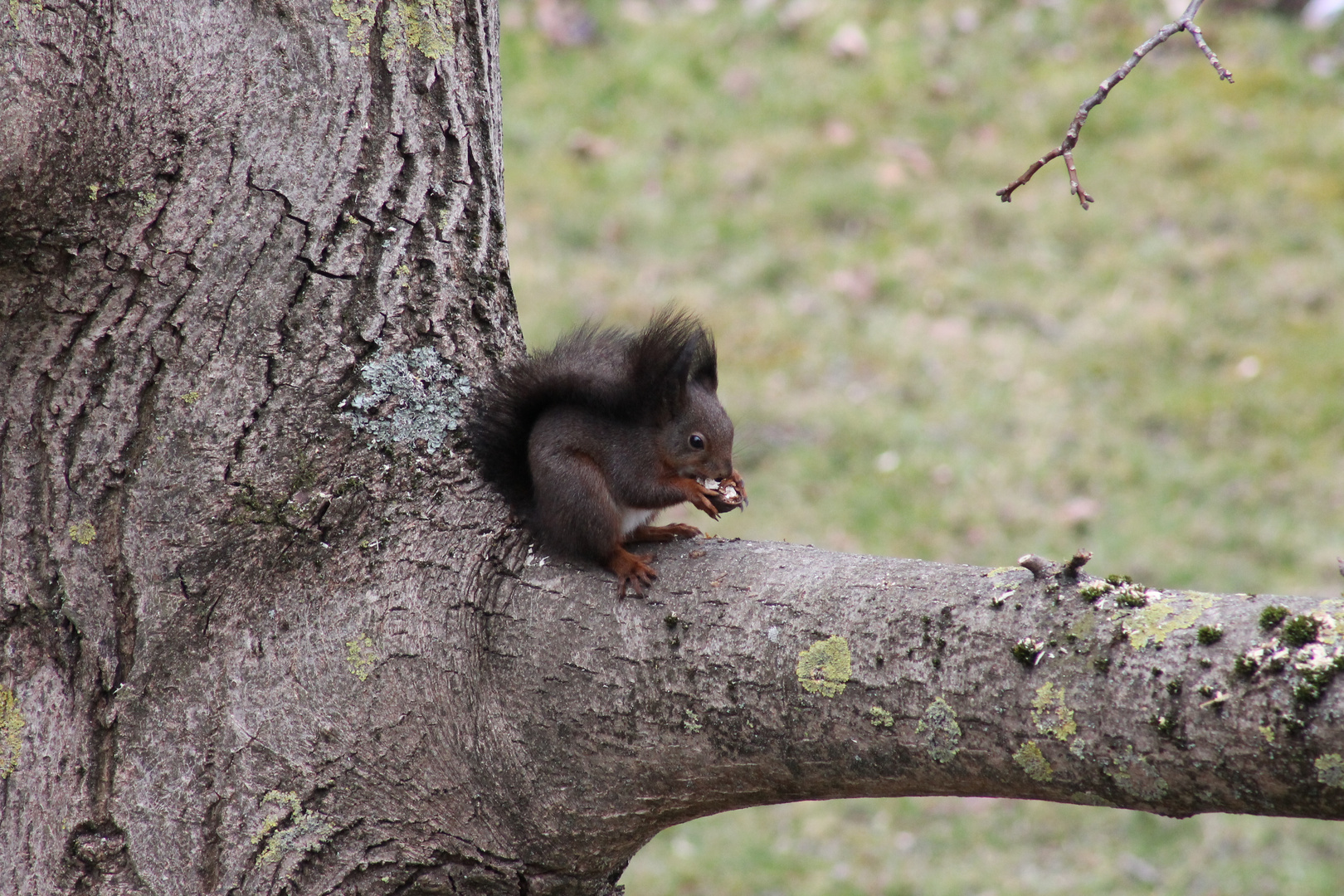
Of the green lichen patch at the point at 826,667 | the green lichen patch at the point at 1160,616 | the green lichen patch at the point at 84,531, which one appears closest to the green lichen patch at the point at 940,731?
the green lichen patch at the point at 826,667

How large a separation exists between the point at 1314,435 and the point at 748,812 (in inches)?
100

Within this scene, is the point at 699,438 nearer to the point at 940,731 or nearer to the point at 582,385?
the point at 582,385

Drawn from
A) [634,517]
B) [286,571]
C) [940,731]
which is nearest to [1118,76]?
[940,731]

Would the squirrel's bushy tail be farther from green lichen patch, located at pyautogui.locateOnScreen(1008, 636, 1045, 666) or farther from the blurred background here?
the blurred background

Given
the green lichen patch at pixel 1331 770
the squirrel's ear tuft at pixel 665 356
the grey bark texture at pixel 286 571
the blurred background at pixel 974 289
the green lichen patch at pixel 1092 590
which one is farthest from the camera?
the blurred background at pixel 974 289

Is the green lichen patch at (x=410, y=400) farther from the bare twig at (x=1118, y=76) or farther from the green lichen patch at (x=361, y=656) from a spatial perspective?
the bare twig at (x=1118, y=76)

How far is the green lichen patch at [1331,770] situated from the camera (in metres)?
1.16

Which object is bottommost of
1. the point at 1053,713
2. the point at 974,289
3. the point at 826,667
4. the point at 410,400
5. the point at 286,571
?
the point at 1053,713

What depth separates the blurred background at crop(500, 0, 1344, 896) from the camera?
3.60 m

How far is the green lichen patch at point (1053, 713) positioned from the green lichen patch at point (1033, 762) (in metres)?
0.02

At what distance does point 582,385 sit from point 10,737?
0.97 meters

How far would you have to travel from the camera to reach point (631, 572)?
1.71 meters

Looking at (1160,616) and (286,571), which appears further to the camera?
(286,571)

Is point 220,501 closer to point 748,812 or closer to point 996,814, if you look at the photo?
point 748,812
